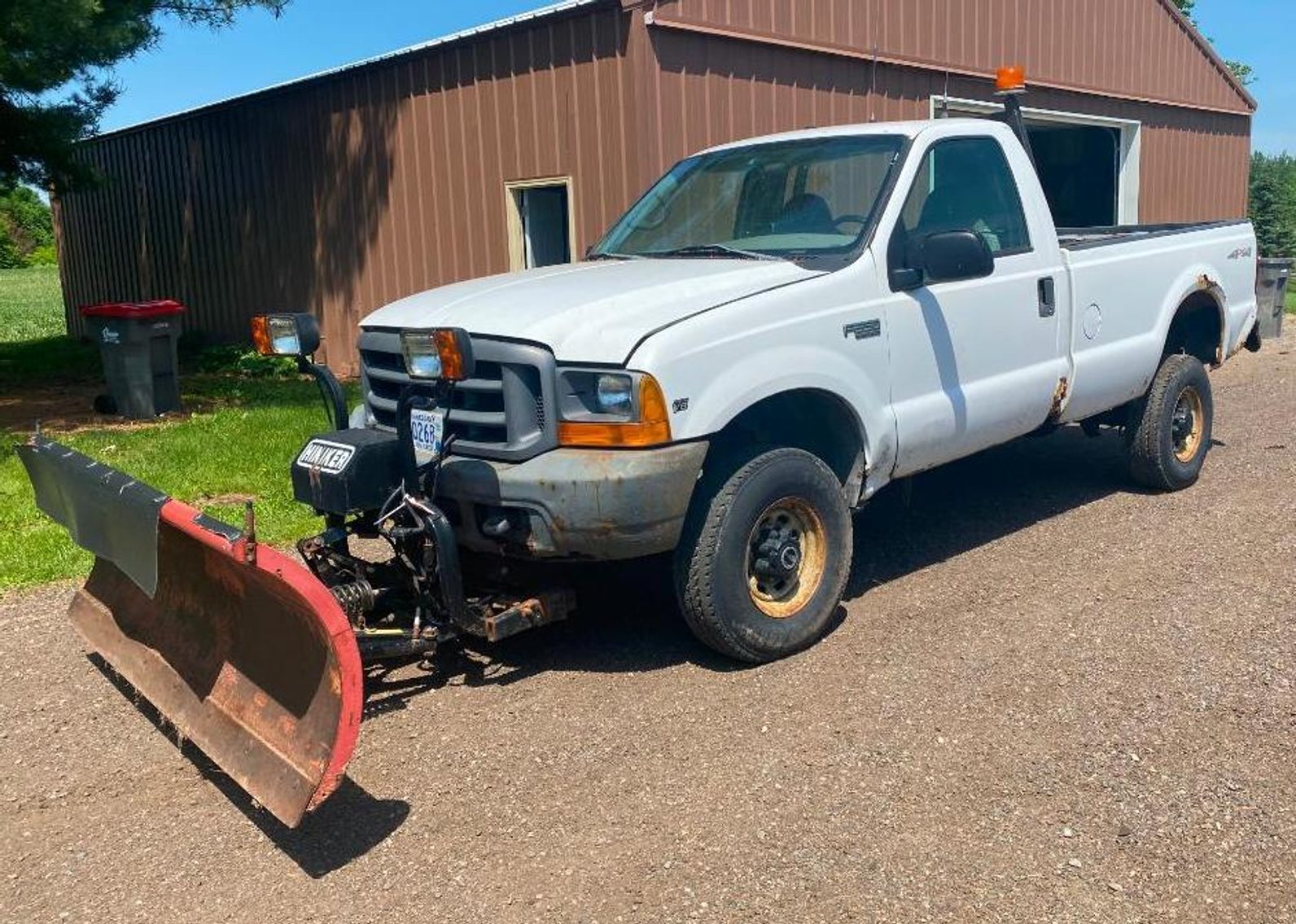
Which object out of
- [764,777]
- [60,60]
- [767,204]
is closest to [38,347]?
[60,60]

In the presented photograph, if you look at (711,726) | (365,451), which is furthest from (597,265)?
(711,726)

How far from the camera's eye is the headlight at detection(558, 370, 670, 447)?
4352 mm

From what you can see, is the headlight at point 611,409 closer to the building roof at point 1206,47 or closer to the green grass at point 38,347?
the green grass at point 38,347

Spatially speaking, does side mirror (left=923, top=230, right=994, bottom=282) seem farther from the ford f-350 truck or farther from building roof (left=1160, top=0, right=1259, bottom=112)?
building roof (left=1160, top=0, right=1259, bottom=112)

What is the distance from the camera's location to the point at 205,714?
418 centimetres

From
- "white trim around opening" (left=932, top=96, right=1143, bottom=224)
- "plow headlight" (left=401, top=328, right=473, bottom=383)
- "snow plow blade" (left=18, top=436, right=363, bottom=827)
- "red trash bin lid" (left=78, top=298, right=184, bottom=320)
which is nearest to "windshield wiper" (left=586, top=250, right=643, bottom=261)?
"plow headlight" (left=401, top=328, right=473, bottom=383)

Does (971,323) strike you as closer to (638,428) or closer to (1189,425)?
(638,428)

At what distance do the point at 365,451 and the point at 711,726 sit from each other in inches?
62.1

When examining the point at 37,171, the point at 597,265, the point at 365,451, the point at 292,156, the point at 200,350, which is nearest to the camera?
the point at 365,451

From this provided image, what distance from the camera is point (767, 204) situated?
583 centimetres

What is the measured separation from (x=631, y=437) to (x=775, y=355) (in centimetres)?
73

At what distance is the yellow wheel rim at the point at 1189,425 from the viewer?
7.49m

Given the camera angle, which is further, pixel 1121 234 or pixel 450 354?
pixel 1121 234

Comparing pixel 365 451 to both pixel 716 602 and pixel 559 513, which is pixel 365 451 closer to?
pixel 559 513
